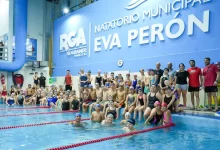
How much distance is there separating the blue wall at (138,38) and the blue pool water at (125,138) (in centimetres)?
347

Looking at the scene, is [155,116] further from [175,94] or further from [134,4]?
[134,4]

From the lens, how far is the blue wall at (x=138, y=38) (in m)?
8.68

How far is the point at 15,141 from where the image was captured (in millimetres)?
4551

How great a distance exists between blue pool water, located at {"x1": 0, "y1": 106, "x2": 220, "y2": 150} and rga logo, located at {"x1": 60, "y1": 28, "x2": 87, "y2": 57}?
8878 millimetres

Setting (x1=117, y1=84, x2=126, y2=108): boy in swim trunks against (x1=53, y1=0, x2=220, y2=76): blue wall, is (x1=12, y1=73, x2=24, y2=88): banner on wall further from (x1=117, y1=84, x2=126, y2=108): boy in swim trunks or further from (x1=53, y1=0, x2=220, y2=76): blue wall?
(x1=117, y1=84, x2=126, y2=108): boy in swim trunks

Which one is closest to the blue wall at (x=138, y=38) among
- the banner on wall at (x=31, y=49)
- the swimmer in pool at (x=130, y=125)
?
the banner on wall at (x=31, y=49)

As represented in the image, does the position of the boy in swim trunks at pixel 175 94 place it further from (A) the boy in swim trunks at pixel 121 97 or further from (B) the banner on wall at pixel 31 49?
(B) the banner on wall at pixel 31 49

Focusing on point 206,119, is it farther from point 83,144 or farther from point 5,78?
point 5,78

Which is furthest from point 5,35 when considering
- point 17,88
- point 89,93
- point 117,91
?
point 117,91

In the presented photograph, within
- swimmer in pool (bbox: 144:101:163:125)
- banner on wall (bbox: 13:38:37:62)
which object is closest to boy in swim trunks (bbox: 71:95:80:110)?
swimmer in pool (bbox: 144:101:163:125)

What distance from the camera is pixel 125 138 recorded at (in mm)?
4887

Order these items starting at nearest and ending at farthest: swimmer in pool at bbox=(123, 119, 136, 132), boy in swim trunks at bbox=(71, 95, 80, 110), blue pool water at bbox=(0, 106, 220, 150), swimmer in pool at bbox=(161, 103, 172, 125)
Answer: blue pool water at bbox=(0, 106, 220, 150) < swimmer in pool at bbox=(123, 119, 136, 132) < swimmer in pool at bbox=(161, 103, 172, 125) < boy in swim trunks at bbox=(71, 95, 80, 110)

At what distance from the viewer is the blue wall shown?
8680mm

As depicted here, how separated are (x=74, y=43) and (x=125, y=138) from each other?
37.7 ft
